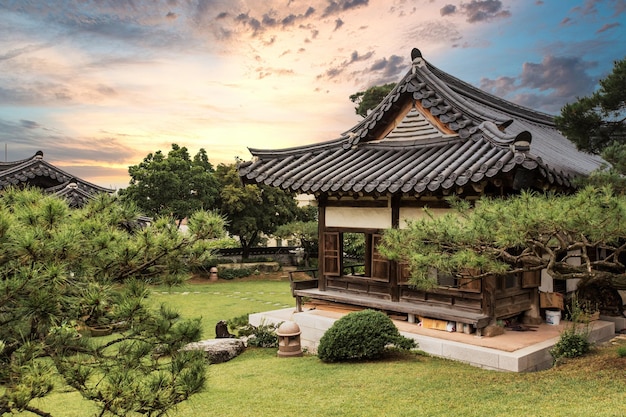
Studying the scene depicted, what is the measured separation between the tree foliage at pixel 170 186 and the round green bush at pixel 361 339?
18.8 metres

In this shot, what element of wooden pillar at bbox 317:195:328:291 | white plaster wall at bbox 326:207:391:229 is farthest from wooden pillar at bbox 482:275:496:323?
wooden pillar at bbox 317:195:328:291

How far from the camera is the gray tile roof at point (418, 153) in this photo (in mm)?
9320

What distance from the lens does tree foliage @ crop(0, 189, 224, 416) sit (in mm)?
2979

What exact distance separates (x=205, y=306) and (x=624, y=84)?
50.6ft

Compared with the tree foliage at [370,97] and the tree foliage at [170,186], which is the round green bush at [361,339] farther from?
the tree foliage at [370,97]

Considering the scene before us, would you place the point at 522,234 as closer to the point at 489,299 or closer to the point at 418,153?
the point at 489,299

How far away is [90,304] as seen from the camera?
10.3 ft

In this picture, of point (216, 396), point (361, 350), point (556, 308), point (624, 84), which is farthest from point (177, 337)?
point (556, 308)

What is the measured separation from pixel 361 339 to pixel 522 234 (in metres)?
4.20

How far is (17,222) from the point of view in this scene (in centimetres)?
314

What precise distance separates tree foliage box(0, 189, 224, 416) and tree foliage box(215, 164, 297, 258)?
991 inches

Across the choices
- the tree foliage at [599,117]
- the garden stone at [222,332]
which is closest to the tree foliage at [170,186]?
the garden stone at [222,332]

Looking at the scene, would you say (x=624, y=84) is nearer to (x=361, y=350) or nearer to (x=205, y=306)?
(x=361, y=350)

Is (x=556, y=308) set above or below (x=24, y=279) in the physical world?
below
